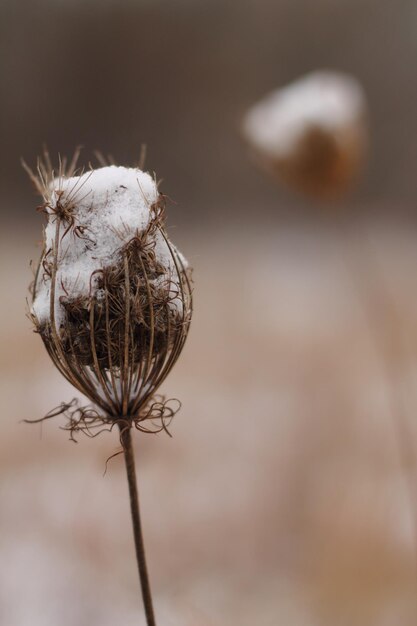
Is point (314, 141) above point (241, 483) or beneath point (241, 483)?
above

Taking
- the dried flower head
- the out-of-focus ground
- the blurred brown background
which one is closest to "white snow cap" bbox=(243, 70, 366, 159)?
the dried flower head

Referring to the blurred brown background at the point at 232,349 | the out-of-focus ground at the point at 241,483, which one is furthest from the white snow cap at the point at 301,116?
the out-of-focus ground at the point at 241,483

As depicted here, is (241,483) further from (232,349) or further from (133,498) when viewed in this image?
(133,498)

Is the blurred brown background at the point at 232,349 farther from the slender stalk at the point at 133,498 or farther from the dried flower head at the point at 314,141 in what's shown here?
the dried flower head at the point at 314,141

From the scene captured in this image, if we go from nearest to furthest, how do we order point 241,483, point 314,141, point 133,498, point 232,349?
point 133,498 < point 314,141 < point 241,483 < point 232,349

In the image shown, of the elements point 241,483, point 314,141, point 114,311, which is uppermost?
point 314,141

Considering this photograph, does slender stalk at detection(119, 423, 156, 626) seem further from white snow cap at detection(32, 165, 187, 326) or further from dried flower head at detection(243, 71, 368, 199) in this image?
dried flower head at detection(243, 71, 368, 199)

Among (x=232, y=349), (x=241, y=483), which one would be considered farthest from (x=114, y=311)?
(x=232, y=349)
